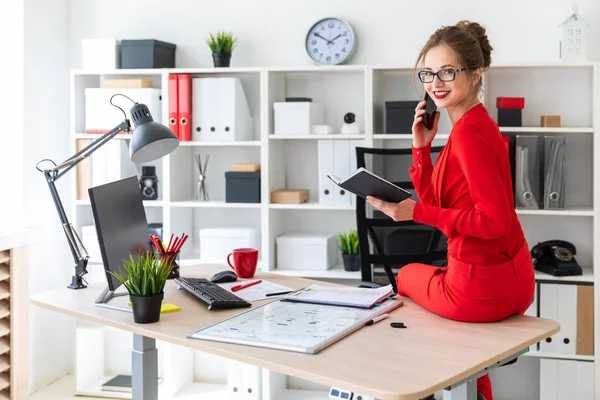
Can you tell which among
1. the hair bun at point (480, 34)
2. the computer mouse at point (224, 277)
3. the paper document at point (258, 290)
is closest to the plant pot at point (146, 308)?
the paper document at point (258, 290)

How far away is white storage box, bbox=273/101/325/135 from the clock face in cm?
27

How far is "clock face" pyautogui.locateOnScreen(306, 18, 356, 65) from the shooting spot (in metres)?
3.95

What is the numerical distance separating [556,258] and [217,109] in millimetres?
1888

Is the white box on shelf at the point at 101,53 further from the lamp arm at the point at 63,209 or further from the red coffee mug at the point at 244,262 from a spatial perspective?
the red coffee mug at the point at 244,262

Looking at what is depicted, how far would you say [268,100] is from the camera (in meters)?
3.89

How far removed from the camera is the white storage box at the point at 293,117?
3.87 m

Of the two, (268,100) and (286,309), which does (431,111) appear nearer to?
(286,309)

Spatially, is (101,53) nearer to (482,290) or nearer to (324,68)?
(324,68)

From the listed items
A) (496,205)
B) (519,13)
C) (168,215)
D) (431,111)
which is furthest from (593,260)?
(168,215)

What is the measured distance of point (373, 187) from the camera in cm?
220

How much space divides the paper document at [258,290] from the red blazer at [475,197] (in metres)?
0.59

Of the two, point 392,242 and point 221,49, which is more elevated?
point 221,49

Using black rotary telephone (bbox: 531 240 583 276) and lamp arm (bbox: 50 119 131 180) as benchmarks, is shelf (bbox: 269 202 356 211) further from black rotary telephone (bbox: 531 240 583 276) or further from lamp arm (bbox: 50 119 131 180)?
lamp arm (bbox: 50 119 131 180)

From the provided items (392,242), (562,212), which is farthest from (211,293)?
(562,212)
